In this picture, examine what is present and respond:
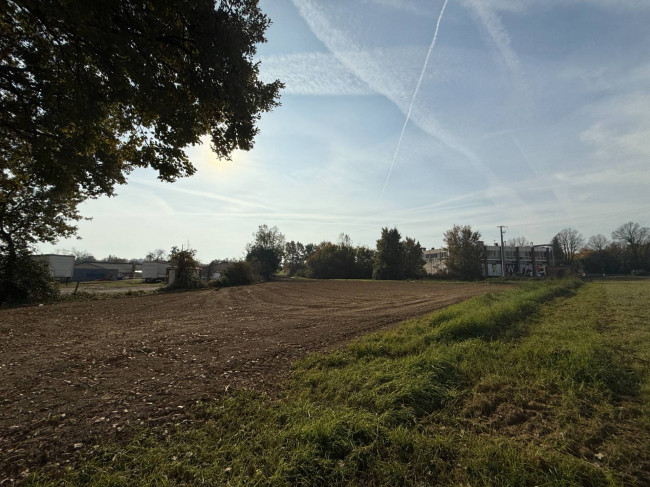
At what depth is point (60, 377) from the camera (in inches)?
216

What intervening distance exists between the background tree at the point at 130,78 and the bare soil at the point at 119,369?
492 cm

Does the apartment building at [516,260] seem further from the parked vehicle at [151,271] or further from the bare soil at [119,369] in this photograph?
the bare soil at [119,369]

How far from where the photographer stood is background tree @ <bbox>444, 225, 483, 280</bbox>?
185 feet

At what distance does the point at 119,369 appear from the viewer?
19.7 ft

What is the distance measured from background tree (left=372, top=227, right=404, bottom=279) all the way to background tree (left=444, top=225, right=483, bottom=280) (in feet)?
32.5

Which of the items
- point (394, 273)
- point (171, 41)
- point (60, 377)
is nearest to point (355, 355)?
point (60, 377)

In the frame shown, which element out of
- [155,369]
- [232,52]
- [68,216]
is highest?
[232,52]

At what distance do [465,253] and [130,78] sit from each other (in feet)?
197

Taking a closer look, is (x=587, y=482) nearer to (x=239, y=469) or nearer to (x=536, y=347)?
(x=239, y=469)

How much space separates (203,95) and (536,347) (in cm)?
943

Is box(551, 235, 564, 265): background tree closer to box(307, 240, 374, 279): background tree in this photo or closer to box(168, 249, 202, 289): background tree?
box(307, 240, 374, 279): background tree

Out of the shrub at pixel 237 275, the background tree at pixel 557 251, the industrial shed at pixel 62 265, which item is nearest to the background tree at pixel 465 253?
the shrub at pixel 237 275

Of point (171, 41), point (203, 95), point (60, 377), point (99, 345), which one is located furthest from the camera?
point (99, 345)

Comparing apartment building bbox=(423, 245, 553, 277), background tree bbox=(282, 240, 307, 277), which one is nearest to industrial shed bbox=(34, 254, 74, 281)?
background tree bbox=(282, 240, 307, 277)
